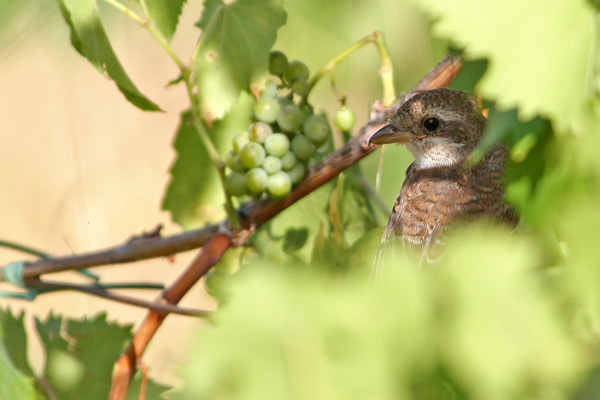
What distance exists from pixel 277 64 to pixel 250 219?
1.26ft

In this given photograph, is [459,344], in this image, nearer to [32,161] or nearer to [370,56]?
[370,56]

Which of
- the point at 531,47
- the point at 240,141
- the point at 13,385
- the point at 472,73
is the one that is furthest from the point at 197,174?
the point at 531,47

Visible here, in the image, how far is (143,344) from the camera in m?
1.67

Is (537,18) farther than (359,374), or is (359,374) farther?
(537,18)

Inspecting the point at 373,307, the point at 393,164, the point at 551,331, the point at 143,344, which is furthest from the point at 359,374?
the point at 393,164

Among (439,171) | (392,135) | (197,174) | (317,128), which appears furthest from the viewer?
(439,171)

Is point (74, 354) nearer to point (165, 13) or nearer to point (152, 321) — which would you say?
point (152, 321)

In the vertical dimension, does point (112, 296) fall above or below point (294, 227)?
above

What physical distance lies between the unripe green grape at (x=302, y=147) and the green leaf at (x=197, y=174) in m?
0.28

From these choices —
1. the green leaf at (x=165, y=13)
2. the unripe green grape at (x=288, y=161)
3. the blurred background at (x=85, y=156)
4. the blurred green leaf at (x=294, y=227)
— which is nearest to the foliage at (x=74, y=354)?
the blurred green leaf at (x=294, y=227)

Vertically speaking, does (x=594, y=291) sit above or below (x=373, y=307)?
below

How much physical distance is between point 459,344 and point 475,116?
2101mm

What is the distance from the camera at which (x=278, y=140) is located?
5.78ft

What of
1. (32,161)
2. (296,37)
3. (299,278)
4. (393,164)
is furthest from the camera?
(32,161)
